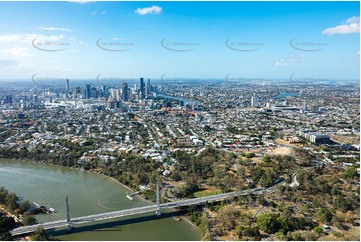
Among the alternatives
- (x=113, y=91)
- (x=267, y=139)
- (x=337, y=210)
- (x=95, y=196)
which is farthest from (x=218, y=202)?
(x=113, y=91)

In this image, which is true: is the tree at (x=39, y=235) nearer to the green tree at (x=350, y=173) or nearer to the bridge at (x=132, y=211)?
the bridge at (x=132, y=211)

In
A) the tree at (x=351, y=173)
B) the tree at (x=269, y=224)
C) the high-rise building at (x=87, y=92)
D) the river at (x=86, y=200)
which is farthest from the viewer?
the high-rise building at (x=87, y=92)

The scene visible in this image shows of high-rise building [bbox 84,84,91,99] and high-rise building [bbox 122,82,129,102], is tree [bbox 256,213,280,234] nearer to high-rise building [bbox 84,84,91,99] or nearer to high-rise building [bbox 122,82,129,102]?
high-rise building [bbox 122,82,129,102]

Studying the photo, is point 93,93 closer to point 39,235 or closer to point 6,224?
point 6,224

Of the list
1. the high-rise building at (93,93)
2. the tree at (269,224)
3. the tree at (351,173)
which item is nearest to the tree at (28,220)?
the tree at (269,224)

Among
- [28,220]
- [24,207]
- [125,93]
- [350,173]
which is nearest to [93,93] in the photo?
[125,93]

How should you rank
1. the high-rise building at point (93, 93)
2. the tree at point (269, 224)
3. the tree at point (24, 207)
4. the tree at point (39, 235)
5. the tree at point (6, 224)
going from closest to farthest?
the tree at point (39, 235) → the tree at point (6, 224) → the tree at point (269, 224) → the tree at point (24, 207) → the high-rise building at point (93, 93)

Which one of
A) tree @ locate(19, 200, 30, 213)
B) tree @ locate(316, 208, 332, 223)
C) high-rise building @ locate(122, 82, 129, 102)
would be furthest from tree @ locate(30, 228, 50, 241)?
high-rise building @ locate(122, 82, 129, 102)

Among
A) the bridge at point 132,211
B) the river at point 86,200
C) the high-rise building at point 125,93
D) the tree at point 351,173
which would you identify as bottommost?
the river at point 86,200

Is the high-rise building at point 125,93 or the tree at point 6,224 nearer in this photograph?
the tree at point 6,224
